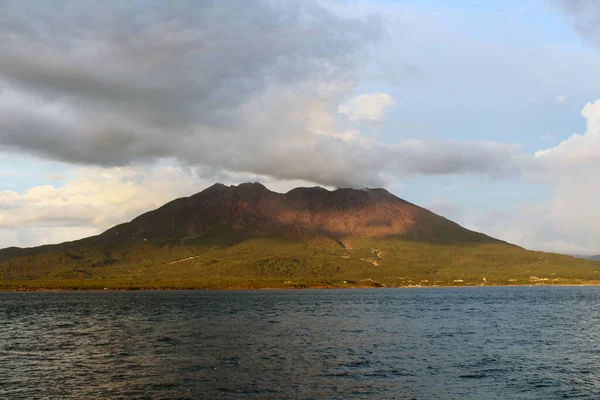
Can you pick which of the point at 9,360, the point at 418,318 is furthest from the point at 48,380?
the point at 418,318

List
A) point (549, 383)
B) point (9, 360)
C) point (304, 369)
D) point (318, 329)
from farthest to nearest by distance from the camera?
point (318, 329), point (9, 360), point (304, 369), point (549, 383)

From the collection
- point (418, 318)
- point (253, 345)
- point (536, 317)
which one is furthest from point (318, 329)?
point (536, 317)

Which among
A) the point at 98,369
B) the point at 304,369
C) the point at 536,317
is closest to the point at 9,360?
the point at 98,369

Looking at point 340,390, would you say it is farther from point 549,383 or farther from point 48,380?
point 48,380

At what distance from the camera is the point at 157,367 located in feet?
201

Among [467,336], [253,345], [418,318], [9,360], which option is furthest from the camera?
[418,318]

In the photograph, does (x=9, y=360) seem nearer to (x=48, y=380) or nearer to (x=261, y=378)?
(x=48, y=380)

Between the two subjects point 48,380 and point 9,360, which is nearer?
point 48,380

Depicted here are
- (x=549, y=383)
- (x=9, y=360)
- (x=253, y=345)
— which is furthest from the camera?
(x=253, y=345)

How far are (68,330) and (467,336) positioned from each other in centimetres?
7460

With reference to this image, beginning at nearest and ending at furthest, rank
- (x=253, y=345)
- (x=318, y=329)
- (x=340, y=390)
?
(x=340, y=390) → (x=253, y=345) → (x=318, y=329)

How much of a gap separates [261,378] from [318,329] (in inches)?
1771

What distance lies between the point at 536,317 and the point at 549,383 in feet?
251

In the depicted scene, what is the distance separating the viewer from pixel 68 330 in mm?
100000
